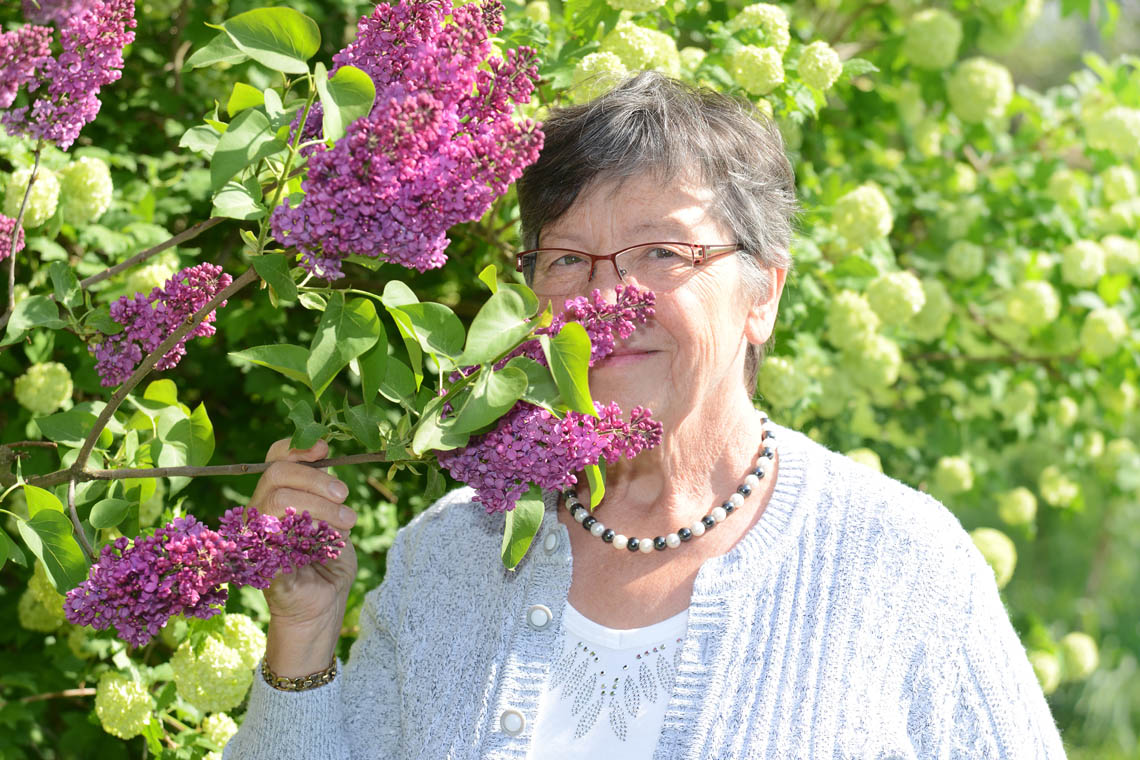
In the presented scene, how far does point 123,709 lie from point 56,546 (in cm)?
77

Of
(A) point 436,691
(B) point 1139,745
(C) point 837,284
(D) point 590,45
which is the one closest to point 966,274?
(C) point 837,284

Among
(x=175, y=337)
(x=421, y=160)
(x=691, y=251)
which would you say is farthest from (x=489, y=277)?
(x=691, y=251)

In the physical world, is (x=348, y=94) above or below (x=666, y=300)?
above

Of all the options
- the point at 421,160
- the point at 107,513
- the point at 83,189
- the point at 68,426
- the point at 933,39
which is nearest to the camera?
the point at 421,160

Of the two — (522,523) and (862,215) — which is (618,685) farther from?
(862,215)

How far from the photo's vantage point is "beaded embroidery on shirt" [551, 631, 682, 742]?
1.80 m

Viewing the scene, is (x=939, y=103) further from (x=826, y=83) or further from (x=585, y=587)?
(x=585, y=587)

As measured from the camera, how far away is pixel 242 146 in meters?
1.20

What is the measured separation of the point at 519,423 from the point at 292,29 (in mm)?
482

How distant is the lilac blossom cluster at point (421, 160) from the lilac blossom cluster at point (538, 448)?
21cm

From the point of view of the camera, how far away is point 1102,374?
354 cm

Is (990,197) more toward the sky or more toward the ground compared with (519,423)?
more toward the ground

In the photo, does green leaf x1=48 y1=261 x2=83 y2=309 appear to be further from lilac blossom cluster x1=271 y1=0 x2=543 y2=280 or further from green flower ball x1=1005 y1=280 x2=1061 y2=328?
green flower ball x1=1005 y1=280 x2=1061 y2=328

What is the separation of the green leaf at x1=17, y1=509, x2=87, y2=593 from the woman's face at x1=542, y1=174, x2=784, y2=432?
0.74 metres
